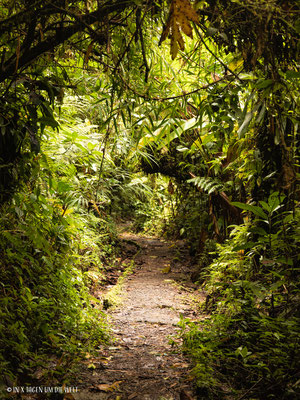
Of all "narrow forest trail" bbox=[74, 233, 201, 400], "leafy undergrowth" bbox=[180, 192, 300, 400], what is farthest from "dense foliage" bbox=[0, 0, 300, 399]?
"narrow forest trail" bbox=[74, 233, 201, 400]

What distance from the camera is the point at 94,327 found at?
9.45 feet

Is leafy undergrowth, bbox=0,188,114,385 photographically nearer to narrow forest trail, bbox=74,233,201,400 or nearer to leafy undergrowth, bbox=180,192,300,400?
narrow forest trail, bbox=74,233,201,400

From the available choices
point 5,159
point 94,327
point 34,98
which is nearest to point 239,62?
point 34,98

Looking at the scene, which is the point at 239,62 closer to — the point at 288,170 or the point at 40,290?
the point at 288,170

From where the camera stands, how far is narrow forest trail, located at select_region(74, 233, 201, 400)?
76.6 inches

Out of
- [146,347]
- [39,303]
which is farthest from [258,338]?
[39,303]

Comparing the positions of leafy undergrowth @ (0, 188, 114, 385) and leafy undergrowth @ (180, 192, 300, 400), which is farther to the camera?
leafy undergrowth @ (0, 188, 114, 385)

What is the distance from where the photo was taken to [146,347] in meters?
2.74

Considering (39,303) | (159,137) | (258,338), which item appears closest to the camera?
(258,338)

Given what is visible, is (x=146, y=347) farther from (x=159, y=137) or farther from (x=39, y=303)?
(x=159, y=137)

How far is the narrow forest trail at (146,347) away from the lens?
1.95 metres

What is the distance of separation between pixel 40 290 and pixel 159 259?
396cm

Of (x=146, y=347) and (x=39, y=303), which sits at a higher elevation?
(x=39, y=303)

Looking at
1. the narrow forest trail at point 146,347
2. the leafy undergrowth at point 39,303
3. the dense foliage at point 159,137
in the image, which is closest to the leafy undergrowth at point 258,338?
the dense foliage at point 159,137
